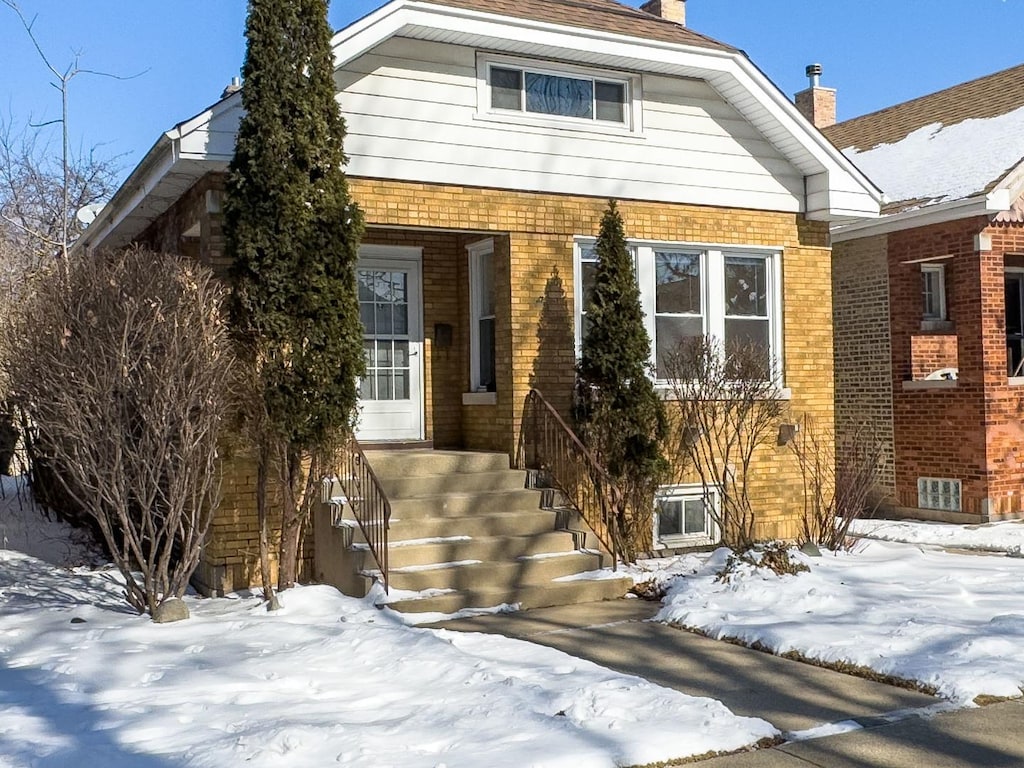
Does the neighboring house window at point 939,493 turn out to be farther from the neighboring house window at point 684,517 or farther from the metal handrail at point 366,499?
the metal handrail at point 366,499

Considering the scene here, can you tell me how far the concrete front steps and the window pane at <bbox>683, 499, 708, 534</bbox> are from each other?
7.08 ft

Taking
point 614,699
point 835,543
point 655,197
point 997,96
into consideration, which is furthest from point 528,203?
point 997,96

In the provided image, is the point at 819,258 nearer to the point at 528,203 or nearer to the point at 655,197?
the point at 655,197

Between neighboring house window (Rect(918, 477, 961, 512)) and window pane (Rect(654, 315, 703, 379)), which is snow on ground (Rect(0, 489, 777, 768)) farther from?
neighboring house window (Rect(918, 477, 961, 512))

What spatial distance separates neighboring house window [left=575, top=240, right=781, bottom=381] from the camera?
35.7 feet

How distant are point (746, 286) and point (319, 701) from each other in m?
7.72

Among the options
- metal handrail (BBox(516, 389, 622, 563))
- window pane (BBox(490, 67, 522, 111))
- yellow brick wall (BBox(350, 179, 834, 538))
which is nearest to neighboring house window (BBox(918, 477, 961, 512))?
yellow brick wall (BBox(350, 179, 834, 538))

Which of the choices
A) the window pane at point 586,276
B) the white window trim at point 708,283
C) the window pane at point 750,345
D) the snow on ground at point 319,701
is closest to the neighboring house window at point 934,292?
the white window trim at point 708,283

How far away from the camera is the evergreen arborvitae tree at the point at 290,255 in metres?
8.00

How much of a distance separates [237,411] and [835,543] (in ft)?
19.9

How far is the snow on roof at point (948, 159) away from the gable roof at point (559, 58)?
7.95 feet

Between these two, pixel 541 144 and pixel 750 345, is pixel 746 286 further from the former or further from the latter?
pixel 541 144

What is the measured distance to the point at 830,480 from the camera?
1174 cm

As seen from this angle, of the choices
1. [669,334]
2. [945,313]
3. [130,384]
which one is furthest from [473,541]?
[945,313]
